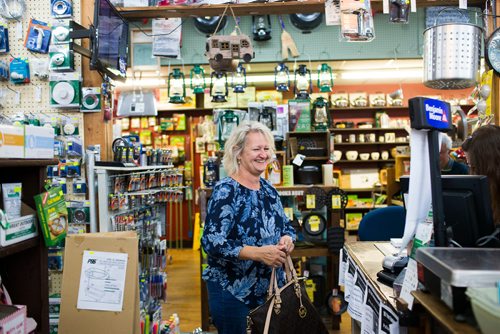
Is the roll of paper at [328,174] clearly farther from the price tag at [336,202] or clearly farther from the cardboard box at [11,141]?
the cardboard box at [11,141]

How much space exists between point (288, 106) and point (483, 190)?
3.50 meters

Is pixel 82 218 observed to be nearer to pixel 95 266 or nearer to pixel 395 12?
pixel 95 266

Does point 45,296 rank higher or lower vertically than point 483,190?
lower

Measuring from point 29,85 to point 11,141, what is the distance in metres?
1.54

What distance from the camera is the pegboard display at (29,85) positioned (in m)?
3.11

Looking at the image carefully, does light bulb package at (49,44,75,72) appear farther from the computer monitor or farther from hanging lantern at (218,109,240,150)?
the computer monitor

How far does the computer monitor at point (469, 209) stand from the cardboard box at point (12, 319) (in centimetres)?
153

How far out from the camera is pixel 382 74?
856 centimetres

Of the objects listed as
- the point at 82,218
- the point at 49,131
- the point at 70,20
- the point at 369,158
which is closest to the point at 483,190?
the point at 49,131

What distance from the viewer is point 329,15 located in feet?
10.8

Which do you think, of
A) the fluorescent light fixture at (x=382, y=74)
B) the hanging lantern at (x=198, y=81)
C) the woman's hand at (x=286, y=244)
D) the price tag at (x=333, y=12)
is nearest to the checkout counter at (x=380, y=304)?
the woman's hand at (x=286, y=244)

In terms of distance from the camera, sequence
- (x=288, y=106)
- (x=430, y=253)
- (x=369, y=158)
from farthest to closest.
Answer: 1. (x=369, y=158)
2. (x=288, y=106)
3. (x=430, y=253)

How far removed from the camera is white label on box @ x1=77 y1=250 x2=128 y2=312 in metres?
2.32

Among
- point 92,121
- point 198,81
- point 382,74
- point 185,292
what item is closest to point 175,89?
point 198,81
